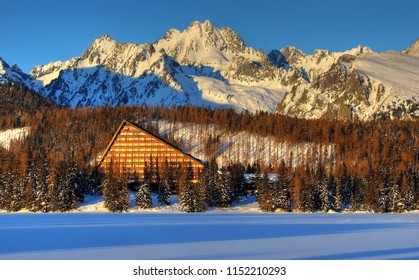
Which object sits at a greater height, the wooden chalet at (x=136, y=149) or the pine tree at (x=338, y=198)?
the wooden chalet at (x=136, y=149)

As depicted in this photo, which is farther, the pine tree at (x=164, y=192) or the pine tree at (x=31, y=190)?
the pine tree at (x=164, y=192)

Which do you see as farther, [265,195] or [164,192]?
[164,192]

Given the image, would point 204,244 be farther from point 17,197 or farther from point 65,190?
point 17,197

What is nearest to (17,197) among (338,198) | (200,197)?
(200,197)

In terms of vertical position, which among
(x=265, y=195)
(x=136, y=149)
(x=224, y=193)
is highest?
(x=136, y=149)

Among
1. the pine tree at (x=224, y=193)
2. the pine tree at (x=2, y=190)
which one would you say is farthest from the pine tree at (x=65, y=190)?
the pine tree at (x=224, y=193)

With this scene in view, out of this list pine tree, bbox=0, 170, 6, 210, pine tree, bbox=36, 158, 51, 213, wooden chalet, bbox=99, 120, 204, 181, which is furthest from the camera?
wooden chalet, bbox=99, 120, 204, 181

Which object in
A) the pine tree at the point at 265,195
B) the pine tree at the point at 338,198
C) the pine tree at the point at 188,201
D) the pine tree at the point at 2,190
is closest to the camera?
the pine tree at the point at 188,201

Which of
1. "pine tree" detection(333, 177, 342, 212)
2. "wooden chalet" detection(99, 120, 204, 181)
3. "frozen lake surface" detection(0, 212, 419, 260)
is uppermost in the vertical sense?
"wooden chalet" detection(99, 120, 204, 181)

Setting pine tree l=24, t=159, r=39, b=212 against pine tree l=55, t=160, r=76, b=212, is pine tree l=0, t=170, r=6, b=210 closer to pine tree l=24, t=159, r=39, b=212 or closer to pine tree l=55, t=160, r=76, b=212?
pine tree l=24, t=159, r=39, b=212

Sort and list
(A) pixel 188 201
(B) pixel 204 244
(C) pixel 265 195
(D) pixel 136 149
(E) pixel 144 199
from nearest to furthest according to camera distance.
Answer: (B) pixel 204 244 → (A) pixel 188 201 → (E) pixel 144 199 → (C) pixel 265 195 → (D) pixel 136 149

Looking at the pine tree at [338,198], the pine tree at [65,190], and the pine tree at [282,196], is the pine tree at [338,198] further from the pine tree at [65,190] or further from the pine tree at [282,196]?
the pine tree at [65,190]

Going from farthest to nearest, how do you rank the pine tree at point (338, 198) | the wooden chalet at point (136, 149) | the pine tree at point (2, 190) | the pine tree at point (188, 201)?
the wooden chalet at point (136, 149) → the pine tree at point (2, 190) → the pine tree at point (338, 198) → the pine tree at point (188, 201)

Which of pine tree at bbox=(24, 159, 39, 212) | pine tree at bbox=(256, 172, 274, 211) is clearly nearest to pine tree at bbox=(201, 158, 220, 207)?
pine tree at bbox=(256, 172, 274, 211)
